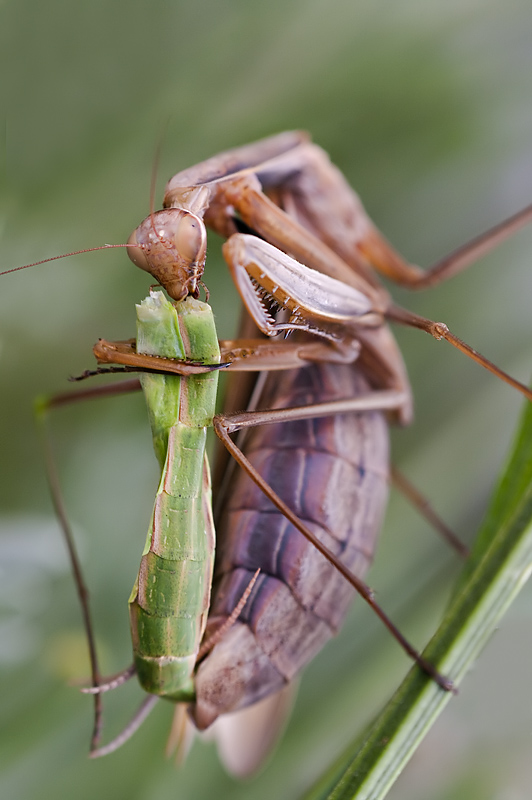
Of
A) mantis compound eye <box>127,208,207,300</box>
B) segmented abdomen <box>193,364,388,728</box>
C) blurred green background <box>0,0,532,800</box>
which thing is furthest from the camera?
blurred green background <box>0,0,532,800</box>

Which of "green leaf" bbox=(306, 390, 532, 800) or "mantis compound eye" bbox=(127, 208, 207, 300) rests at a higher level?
"mantis compound eye" bbox=(127, 208, 207, 300)

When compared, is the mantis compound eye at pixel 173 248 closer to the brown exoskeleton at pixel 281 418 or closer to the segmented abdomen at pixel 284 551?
the brown exoskeleton at pixel 281 418

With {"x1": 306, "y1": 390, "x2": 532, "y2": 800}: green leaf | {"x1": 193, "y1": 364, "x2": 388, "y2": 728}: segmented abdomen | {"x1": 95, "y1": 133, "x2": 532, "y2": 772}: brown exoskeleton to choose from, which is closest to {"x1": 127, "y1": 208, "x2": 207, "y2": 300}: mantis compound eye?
{"x1": 95, "y1": 133, "x2": 532, "y2": 772}: brown exoskeleton

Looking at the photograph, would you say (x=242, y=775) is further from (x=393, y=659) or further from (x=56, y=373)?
(x=56, y=373)

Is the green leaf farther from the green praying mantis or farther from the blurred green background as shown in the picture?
the blurred green background

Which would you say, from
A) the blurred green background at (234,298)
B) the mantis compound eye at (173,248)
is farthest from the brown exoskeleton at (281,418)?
the blurred green background at (234,298)

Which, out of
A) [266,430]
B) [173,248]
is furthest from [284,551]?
[173,248]
